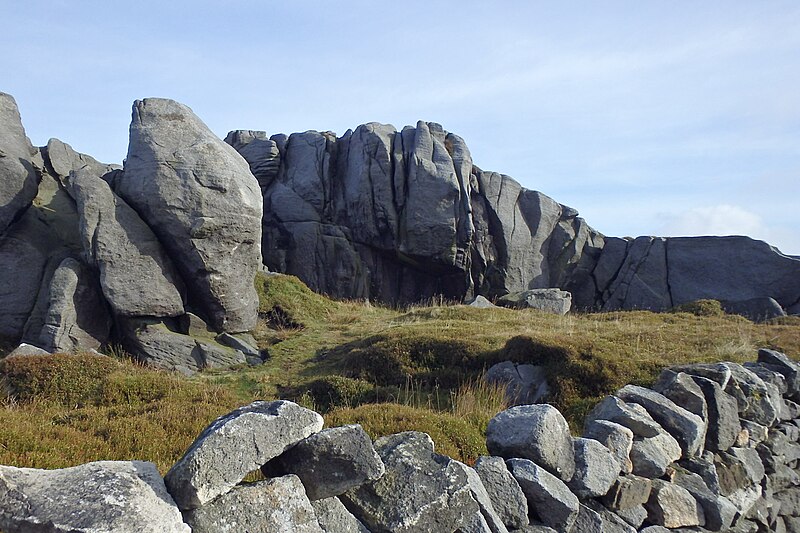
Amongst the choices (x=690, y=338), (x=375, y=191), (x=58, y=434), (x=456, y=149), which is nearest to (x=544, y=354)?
(x=690, y=338)

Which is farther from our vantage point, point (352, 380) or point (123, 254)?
point (123, 254)

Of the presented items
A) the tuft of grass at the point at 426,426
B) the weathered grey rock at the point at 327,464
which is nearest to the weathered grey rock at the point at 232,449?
the weathered grey rock at the point at 327,464

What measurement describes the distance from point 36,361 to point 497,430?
1333 centimetres

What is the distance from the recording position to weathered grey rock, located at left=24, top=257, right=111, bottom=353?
21.3m

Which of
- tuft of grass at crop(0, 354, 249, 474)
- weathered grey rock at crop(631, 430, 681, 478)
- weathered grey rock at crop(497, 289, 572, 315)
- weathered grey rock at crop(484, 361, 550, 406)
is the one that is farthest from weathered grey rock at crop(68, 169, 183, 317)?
weathered grey rock at crop(497, 289, 572, 315)

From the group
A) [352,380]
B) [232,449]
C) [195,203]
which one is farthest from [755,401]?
[195,203]

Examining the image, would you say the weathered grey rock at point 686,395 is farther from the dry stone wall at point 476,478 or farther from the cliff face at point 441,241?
the cliff face at point 441,241

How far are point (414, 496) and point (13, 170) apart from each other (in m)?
24.2

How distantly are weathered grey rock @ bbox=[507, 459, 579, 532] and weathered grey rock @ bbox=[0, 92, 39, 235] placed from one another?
2280cm

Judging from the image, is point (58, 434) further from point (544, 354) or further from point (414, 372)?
point (544, 354)

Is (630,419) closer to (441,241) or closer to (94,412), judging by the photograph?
(94,412)

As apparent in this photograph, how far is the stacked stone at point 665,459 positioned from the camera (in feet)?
22.9

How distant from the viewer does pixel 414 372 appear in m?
19.0

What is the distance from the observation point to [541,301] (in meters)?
39.2
